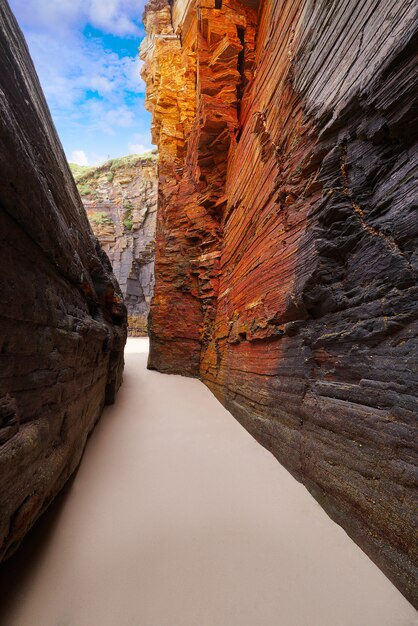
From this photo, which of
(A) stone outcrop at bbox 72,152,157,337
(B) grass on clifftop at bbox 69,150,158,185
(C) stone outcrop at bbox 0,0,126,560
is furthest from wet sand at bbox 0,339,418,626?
(B) grass on clifftop at bbox 69,150,158,185

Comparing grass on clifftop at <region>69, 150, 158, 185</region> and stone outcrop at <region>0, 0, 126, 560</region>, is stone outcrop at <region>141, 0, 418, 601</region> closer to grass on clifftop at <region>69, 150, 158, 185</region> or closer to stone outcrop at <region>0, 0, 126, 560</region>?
stone outcrop at <region>0, 0, 126, 560</region>

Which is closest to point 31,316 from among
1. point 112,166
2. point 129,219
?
point 129,219

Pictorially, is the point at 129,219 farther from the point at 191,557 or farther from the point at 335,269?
the point at 191,557

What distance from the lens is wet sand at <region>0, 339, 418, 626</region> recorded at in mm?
1993

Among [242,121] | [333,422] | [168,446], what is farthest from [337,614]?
[242,121]

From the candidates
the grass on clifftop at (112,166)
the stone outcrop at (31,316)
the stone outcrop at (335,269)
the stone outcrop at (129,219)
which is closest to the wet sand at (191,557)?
the stone outcrop at (335,269)

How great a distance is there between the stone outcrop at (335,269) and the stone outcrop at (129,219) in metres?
23.3

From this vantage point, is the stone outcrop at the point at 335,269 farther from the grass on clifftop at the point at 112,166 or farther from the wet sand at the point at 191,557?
the grass on clifftop at the point at 112,166

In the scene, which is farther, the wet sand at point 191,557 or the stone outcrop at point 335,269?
the stone outcrop at point 335,269

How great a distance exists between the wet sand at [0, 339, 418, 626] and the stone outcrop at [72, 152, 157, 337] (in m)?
24.0

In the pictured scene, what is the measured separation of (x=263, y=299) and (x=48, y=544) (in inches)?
171

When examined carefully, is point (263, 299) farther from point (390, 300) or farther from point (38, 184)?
point (38, 184)

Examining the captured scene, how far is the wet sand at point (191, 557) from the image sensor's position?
1.99 metres

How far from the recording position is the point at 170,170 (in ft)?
39.2
